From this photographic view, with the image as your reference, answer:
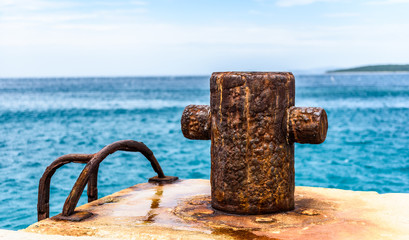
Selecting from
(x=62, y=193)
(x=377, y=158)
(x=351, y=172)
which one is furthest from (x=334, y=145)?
(x=62, y=193)

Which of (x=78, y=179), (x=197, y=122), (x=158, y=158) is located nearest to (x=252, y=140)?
(x=197, y=122)

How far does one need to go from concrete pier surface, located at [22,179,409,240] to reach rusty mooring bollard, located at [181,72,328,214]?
5.2 inches

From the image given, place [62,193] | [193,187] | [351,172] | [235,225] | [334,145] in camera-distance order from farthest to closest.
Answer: [334,145], [351,172], [62,193], [193,187], [235,225]

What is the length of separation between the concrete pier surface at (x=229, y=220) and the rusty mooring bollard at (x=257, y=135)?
132 millimetres

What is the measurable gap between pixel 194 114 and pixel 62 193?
24.8 ft

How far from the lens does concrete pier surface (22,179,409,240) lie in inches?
111

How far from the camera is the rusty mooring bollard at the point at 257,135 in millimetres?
3180

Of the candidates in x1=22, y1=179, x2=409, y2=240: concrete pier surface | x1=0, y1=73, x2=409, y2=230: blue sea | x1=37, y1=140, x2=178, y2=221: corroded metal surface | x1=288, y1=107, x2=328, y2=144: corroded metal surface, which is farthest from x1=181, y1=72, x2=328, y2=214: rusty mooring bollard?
x1=0, y1=73, x2=409, y2=230: blue sea

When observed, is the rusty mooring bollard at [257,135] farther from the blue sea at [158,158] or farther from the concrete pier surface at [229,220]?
the blue sea at [158,158]

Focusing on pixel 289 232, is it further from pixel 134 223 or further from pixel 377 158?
pixel 377 158

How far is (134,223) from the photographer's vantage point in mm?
3070

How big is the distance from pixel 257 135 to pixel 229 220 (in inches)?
23.1

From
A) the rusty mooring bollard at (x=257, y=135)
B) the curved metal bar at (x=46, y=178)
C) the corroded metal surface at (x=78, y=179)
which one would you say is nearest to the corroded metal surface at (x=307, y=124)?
the rusty mooring bollard at (x=257, y=135)

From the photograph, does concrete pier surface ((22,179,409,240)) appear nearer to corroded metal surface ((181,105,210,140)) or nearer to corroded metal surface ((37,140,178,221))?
corroded metal surface ((37,140,178,221))
